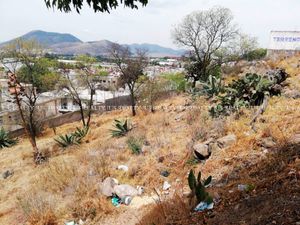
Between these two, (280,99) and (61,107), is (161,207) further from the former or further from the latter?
(61,107)

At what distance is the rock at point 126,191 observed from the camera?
21.2 feet

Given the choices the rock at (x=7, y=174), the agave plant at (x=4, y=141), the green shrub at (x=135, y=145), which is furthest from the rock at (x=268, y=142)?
the agave plant at (x=4, y=141)

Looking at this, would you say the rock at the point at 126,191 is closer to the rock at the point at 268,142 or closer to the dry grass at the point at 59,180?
the dry grass at the point at 59,180

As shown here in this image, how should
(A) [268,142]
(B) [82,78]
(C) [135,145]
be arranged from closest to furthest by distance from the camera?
(A) [268,142], (C) [135,145], (B) [82,78]

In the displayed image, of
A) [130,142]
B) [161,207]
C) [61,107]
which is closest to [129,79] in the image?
[130,142]

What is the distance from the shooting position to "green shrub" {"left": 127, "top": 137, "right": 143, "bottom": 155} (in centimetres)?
873

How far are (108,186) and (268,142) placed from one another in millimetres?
3435

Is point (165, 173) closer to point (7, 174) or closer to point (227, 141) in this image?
point (227, 141)

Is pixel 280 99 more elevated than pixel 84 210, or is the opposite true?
pixel 280 99

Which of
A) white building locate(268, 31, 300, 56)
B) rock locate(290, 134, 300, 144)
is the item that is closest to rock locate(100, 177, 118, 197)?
rock locate(290, 134, 300, 144)

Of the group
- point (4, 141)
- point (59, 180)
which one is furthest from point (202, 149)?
point (4, 141)

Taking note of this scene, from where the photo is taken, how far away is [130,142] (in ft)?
30.6

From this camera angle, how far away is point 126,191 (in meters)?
6.51

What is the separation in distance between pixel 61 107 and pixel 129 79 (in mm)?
23444
